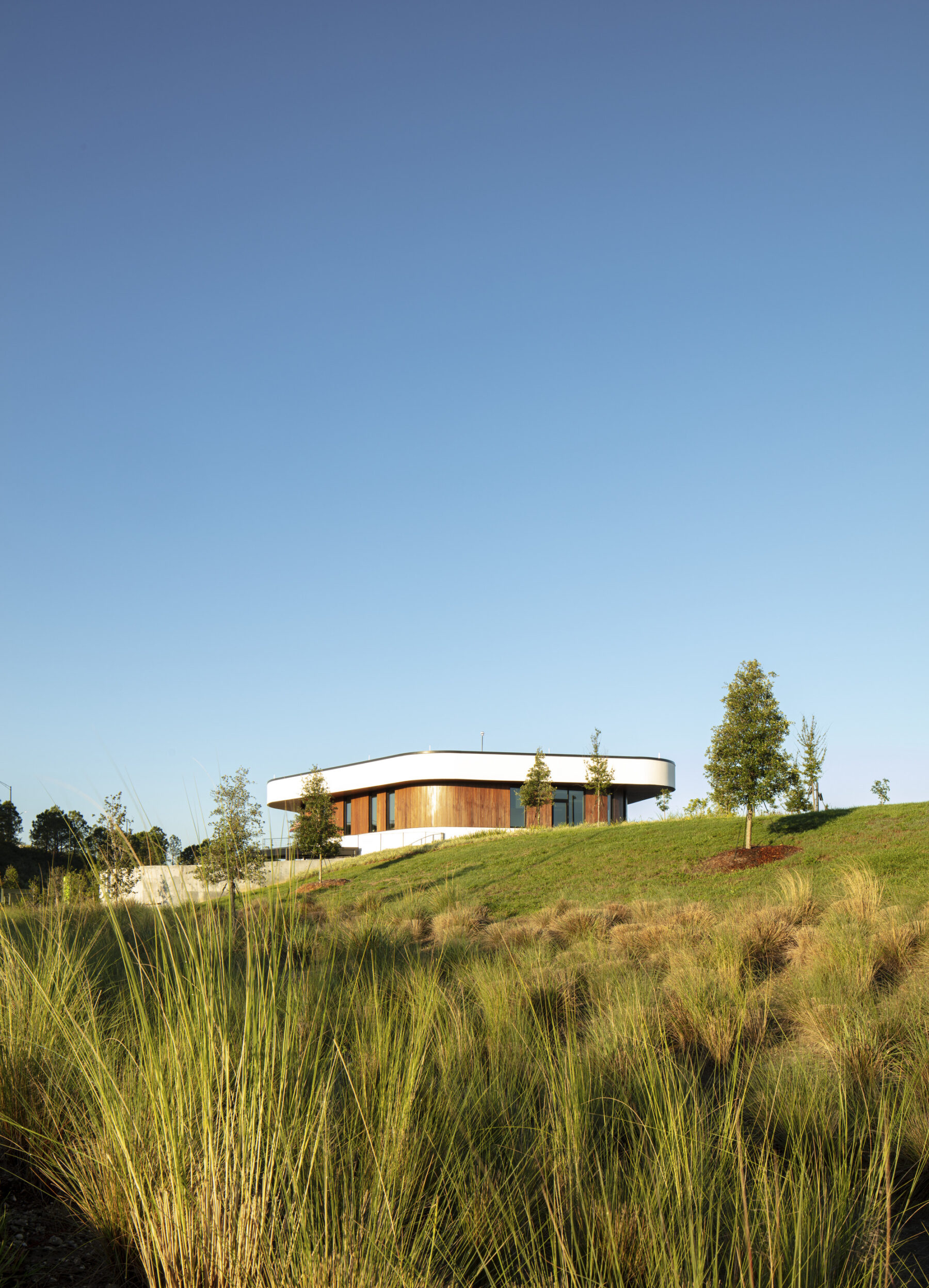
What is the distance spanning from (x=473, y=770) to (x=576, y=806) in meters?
6.69

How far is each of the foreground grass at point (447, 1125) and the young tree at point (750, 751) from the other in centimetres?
1431

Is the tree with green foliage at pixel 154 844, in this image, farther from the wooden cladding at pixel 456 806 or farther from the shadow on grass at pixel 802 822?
the wooden cladding at pixel 456 806

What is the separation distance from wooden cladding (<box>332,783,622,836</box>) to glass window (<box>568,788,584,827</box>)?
7.9 inches

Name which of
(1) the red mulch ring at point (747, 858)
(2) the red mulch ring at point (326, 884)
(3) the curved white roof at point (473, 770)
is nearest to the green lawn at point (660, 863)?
(1) the red mulch ring at point (747, 858)

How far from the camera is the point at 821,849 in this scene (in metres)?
18.2

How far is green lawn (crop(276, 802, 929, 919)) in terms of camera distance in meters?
14.7

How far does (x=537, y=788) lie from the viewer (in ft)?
127

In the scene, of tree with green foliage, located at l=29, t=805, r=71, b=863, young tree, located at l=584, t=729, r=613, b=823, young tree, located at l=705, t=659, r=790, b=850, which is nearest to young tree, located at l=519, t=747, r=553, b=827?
young tree, located at l=584, t=729, r=613, b=823

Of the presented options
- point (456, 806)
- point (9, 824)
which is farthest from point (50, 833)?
point (456, 806)

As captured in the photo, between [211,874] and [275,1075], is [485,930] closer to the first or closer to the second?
[211,874]

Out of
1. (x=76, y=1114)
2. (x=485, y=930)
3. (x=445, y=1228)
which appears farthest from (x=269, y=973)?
(x=485, y=930)

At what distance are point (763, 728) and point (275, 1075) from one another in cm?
1902

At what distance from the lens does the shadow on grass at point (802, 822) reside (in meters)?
21.6

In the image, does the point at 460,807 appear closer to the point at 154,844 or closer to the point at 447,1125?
the point at 447,1125
